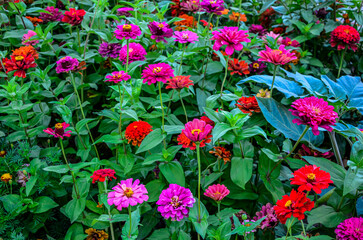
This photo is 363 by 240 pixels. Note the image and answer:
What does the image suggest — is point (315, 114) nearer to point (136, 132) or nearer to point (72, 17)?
point (136, 132)

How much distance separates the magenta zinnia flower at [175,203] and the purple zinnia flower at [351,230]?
1.61 feet

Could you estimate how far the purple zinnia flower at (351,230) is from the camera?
1016mm

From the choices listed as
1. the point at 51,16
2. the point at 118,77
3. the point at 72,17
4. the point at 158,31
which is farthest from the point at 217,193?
the point at 51,16

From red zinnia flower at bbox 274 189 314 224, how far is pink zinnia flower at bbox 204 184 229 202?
196mm

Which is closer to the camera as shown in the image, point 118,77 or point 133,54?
point 118,77

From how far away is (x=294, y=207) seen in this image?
965mm

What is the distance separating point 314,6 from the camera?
239 cm

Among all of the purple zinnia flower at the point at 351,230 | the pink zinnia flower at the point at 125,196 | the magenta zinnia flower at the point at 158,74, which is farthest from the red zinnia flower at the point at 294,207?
the magenta zinnia flower at the point at 158,74

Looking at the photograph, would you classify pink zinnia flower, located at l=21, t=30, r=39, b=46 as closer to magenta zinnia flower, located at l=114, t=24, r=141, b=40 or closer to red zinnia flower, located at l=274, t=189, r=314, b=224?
magenta zinnia flower, located at l=114, t=24, r=141, b=40

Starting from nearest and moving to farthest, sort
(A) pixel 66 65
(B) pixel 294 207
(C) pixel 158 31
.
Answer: (B) pixel 294 207, (A) pixel 66 65, (C) pixel 158 31

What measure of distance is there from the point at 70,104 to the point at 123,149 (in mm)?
538

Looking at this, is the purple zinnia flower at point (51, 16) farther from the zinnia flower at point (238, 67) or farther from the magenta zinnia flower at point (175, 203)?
the magenta zinnia flower at point (175, 203)

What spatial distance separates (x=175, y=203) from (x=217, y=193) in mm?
161

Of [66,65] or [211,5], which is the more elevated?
[211,5]
